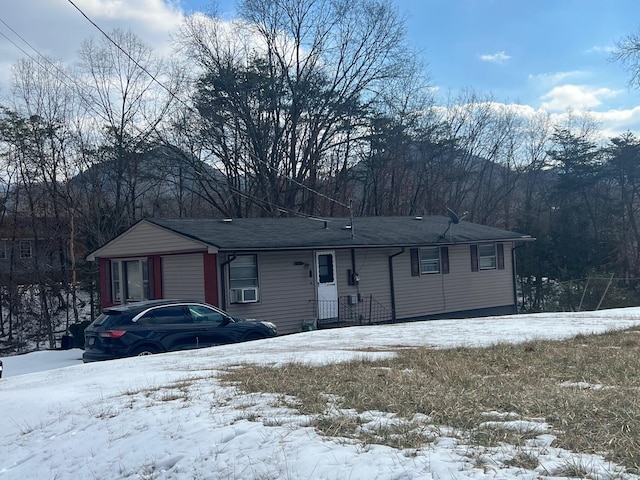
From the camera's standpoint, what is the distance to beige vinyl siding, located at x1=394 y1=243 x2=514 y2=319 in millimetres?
23281

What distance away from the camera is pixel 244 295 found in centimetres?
1956

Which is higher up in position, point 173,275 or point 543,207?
point 543,207

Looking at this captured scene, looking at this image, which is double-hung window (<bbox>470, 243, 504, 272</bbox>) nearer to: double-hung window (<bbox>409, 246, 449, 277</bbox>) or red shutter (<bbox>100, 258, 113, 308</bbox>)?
double-hung window (<bbox>409, 246, 449, 277</bbox>)

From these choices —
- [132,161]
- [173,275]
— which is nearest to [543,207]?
[132,161]

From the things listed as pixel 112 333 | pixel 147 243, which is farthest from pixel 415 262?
pixel 112 333

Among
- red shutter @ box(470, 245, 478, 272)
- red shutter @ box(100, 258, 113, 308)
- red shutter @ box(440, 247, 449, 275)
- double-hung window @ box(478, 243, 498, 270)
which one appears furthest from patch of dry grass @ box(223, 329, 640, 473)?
red shutter @ box(100, 258, 113, 308)

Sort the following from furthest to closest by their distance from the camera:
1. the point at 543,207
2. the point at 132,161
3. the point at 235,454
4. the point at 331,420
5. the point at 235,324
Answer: the point at 543,207
the point at 132,161
the point at 235,324
the point at 331,420
the point at 235,454

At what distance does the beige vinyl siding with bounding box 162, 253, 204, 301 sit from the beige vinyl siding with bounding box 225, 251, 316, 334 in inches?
50.5

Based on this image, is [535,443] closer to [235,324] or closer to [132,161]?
[235,324]

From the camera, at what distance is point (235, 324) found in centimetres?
1523

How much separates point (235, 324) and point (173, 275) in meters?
6.47

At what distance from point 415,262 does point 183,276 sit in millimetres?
7931

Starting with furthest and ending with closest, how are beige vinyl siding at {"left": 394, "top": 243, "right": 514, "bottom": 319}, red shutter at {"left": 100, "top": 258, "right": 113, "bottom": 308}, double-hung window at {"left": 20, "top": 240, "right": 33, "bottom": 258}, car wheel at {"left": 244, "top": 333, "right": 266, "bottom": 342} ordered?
double-hung window at {"left": 20, "top": 240, "right": 33, "bottom": 258} < red shutter at {"left": 100, "top": 258, "right": 113, "bottom": 308} < beige vinyl siding at {"left": 394, "top": 243, "right": 514, "bottom": 319} < car wheel at {"left": 244, "top": 333, "right": 266, "bottom": 342}

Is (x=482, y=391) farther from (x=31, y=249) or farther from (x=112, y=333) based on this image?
→ (x=31, y=249)
